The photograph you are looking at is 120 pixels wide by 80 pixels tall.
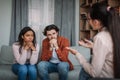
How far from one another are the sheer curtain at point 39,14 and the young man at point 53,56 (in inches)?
59.1

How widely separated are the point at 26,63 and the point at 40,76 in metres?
0.33

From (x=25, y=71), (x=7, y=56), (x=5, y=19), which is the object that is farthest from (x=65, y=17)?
(x=25, y=71)

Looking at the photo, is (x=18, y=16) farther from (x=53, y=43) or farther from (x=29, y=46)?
(x=53, y=43)

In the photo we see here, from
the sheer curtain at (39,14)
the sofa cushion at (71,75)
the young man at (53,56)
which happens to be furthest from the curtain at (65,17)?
the sofa cushion at (71,75)

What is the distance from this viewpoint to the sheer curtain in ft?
16.6

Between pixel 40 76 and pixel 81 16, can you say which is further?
pixel 81 16

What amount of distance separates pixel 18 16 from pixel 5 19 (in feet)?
1.03

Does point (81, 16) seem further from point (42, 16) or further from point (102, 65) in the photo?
point (102, 65)

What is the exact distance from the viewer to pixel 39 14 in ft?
16.6

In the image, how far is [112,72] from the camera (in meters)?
1.72

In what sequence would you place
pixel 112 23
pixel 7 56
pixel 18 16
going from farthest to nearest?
pixel 18 16 < pixel 7 56 < pixel 112 23

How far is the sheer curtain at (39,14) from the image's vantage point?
5051 millimetres

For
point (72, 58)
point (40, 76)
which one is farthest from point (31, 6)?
point (40, 76)

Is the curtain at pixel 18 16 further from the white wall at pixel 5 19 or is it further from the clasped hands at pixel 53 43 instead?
the clasped hands at pixel 53 43
